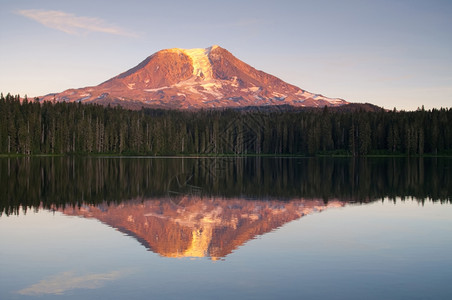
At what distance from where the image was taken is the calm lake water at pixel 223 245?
15.1 m

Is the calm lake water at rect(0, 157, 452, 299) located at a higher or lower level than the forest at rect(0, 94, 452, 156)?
lower

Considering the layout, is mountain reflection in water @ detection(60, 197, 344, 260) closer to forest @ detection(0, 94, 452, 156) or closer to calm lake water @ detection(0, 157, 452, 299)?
calm lake water @ detection(0, 157, 452, 299)

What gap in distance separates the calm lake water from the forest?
116 metres

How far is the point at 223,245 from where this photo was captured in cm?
2116

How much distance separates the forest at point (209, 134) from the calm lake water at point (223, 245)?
116 meters

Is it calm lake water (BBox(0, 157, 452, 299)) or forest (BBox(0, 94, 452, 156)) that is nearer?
calm lake water (BBox(0, 157, 452, 299))

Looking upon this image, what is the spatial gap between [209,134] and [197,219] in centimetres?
16575

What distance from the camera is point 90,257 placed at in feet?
62.7

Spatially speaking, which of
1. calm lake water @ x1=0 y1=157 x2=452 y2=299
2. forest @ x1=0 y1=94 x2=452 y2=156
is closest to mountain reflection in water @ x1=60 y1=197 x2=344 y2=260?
calm lake water @ x1=0 y1=157 x2=452 y2=299

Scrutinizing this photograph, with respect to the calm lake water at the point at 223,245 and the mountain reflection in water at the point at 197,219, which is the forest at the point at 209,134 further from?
the mountain reflection in water at the point at 197,219

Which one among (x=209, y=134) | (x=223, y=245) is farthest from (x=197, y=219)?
(x=209, y=134)

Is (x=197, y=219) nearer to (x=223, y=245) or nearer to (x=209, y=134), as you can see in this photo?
(x=223, y=245)

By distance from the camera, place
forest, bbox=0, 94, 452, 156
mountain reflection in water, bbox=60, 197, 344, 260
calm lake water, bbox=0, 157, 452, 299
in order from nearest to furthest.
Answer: calm lake water, bbox=0, 157, 452, 299 → mountain reflection in water, bbox=60, 197, 344, 260 → forest, bbox=0, 94, 452, 156

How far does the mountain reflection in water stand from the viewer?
2119 cm
